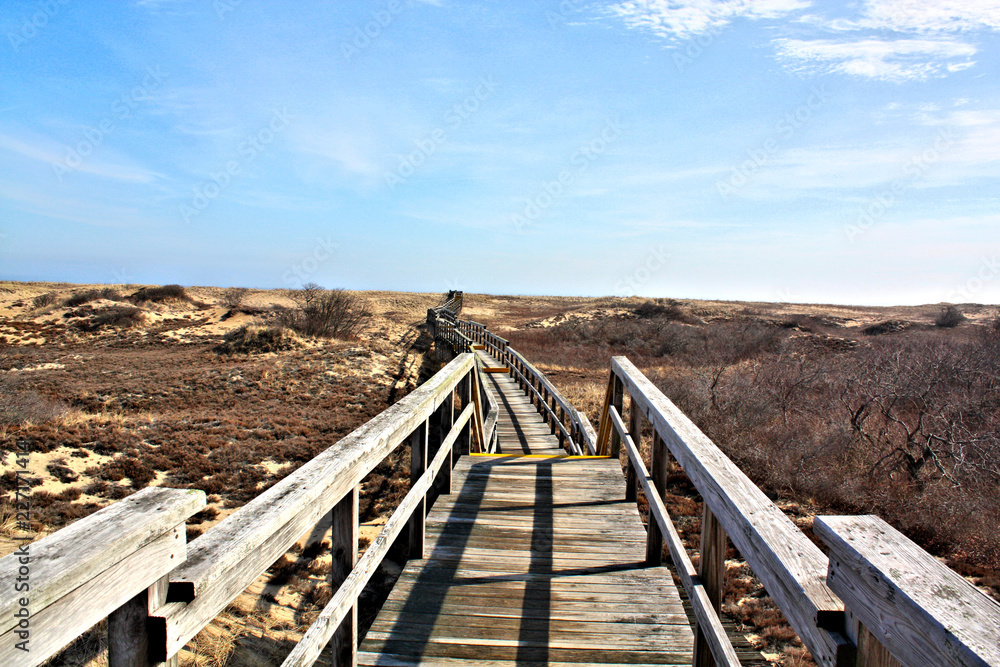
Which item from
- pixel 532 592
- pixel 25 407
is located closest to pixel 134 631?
pixel 532 592

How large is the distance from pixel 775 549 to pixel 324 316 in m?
29.9

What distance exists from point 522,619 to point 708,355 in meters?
24.1

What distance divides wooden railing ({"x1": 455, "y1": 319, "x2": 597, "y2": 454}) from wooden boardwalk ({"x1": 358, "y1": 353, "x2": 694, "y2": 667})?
293cm

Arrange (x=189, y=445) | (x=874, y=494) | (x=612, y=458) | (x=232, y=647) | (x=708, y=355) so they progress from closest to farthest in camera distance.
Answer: (x=232, y=647), (x=612, y=458), (x=874, y=494), (x=189, y=445), (x=708, y=355)

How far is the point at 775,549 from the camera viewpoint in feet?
4.91

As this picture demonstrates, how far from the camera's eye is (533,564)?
3.50 metres

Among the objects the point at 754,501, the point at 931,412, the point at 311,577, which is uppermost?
the point at 754,501

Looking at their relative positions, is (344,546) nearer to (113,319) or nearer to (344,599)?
(344,599)

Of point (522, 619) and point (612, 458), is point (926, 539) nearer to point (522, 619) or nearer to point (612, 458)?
point (612, 458)

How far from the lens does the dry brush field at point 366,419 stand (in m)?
6.53

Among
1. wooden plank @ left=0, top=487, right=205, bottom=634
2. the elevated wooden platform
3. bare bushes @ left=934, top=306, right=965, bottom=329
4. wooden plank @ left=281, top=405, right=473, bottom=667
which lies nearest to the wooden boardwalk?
wooden plank @ left=281, top=405, right=473, bottom=667

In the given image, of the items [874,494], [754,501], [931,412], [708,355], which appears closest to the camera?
[754,501]

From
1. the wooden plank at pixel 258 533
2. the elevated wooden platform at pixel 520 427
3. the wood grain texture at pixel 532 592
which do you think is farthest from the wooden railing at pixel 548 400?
the wooden plank at pixel 258 533

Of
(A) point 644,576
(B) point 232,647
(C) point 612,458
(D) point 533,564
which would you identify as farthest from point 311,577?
(A) point 644,576
